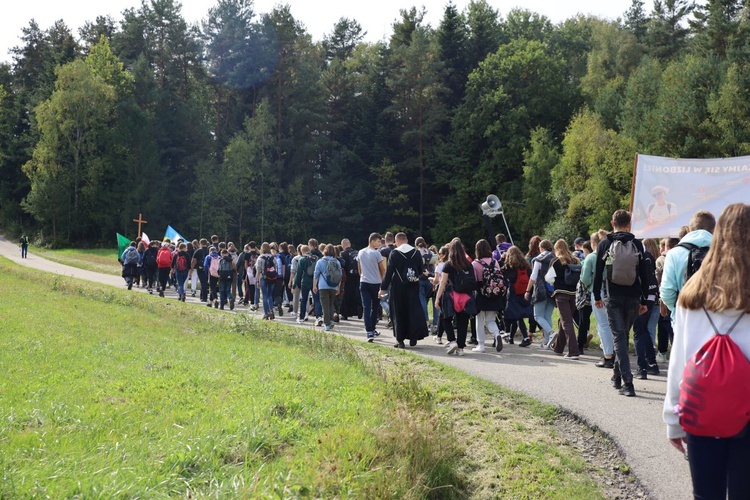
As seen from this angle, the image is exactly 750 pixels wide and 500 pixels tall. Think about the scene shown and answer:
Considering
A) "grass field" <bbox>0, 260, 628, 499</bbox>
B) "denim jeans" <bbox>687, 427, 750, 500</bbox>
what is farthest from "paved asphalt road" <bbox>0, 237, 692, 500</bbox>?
"denim jeans" <bbox>687, 427, 750, 500</bbox>

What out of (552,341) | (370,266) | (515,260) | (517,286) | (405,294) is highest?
(515,260)

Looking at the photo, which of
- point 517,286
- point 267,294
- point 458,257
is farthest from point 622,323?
point 267,294

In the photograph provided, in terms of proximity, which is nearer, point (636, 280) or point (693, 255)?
point (693, 255)

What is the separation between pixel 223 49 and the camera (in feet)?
234

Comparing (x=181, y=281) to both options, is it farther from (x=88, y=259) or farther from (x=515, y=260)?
(x=88, y=259)

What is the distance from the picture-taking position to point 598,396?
871 centimetres

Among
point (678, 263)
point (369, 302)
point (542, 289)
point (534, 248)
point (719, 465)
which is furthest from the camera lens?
point (369, 302)

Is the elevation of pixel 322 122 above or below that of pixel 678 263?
above

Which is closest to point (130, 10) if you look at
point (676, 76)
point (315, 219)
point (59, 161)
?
point (59, 161)

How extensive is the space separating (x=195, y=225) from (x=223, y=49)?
17174 millimetres

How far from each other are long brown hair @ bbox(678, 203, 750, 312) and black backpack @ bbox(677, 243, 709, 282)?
301cm

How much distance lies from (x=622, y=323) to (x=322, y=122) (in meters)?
62.0

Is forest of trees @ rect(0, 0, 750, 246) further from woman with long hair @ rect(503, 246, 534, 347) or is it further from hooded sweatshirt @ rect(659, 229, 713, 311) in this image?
hooded sweatshirt @ rect(659, 229, 713, 311)

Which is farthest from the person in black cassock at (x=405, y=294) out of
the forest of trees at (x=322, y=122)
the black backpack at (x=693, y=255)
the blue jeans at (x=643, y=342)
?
the forest of trees at (x=322, y=122)
